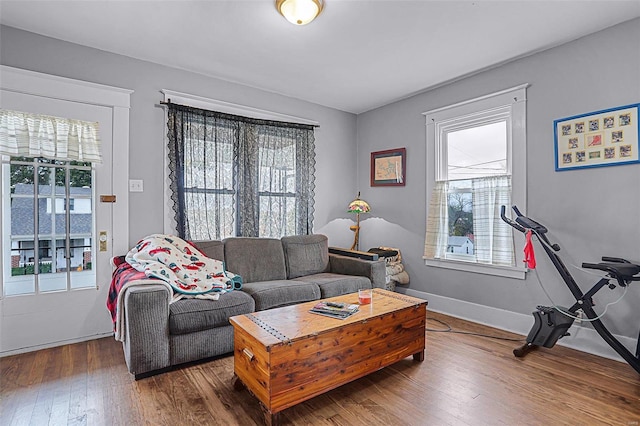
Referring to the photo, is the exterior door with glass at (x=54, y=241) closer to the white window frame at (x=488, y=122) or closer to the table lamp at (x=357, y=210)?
the table lamp at (x=357, y=210)

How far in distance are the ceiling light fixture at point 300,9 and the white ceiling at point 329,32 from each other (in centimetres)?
9

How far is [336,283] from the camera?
3297 millimetres

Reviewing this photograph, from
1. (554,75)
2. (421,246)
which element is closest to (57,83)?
(421,246)

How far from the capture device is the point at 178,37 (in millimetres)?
2809

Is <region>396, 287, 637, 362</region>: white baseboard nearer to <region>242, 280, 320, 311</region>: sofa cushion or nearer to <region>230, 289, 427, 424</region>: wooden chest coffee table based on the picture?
<region>230, 289, 427, 424</region>: wooden chest coffee table

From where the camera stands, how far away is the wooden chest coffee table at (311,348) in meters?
1.76

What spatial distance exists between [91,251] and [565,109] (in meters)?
4.30

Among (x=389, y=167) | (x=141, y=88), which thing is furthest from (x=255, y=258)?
(x=389, y=167)

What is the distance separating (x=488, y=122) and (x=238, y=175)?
2.71m

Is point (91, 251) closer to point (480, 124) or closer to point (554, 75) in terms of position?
point (480, 124)

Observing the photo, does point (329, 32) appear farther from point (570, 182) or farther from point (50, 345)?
point (50, 345)

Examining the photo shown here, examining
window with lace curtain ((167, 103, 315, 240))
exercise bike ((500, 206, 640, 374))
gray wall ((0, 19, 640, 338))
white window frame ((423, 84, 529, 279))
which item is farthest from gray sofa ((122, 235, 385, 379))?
exercise bike ((500, 206, 640, 374))

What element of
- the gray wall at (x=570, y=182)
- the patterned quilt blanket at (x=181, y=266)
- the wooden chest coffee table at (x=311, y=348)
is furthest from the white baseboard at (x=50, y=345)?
the gray wall at (x=570, y=182)

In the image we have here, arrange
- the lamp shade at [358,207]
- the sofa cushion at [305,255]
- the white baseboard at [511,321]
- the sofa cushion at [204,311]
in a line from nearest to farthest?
the sofa cushion at [204,311] → the white baseboard at [511,321] → the sofa cushion at [305,255] → the lamp shade at [358,207]
